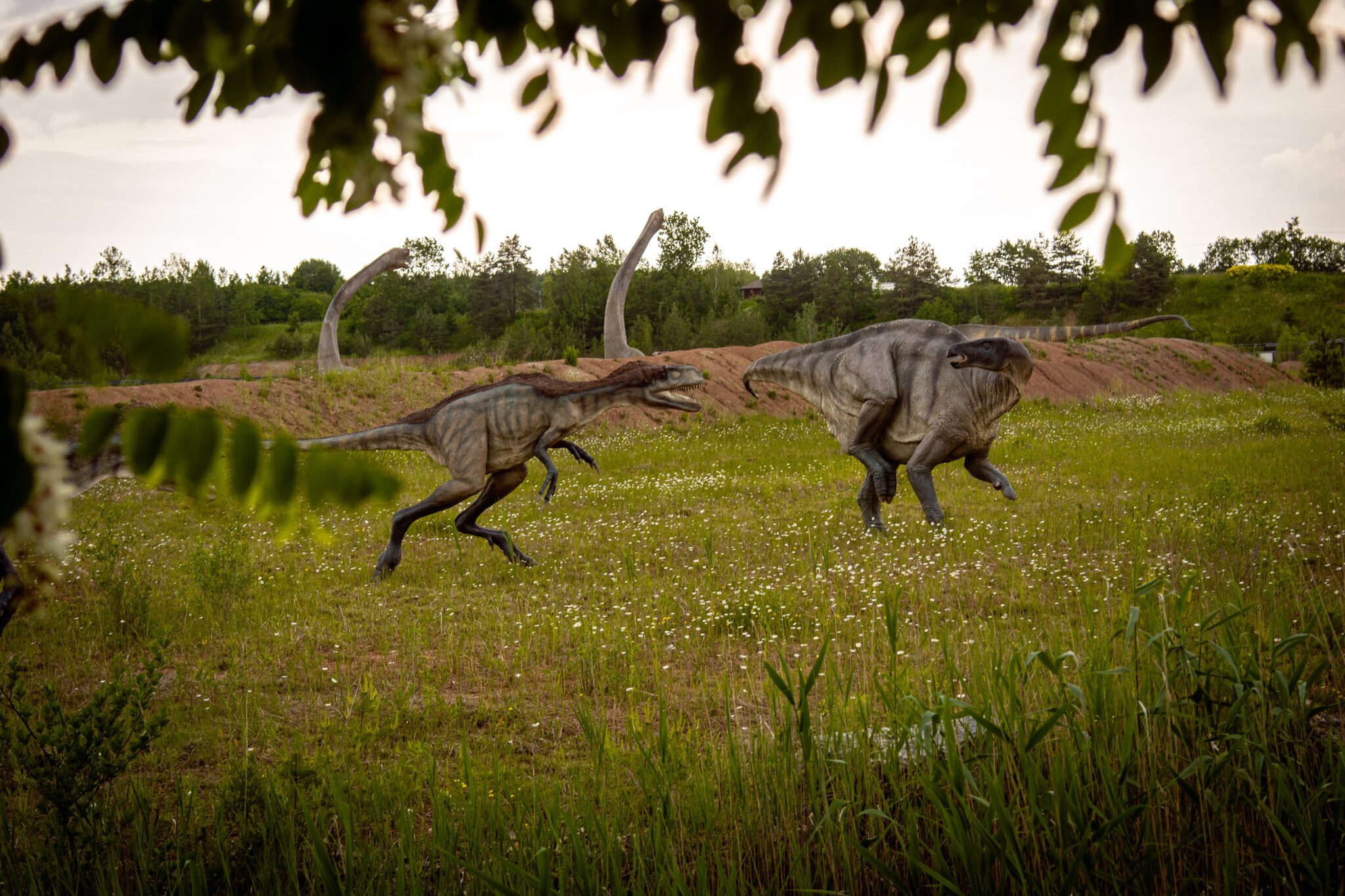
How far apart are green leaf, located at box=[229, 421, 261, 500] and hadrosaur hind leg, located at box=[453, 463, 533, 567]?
22.1 feet

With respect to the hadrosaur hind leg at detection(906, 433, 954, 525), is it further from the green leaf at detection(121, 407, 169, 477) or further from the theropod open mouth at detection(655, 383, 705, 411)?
the green leaf at detection(121, 407, 169, 477)

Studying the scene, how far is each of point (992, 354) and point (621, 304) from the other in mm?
15414

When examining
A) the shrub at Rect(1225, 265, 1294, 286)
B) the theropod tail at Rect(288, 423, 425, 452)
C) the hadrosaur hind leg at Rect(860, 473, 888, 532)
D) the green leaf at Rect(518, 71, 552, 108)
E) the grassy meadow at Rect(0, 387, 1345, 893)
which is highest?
the shrub at Rect(1225, 265, 1294, 286)

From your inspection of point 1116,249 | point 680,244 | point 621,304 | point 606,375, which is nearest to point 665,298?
point 680,244

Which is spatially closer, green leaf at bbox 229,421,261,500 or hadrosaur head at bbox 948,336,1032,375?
green leaf at bbox 229,421,261,500

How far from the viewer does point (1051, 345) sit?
29.4 m

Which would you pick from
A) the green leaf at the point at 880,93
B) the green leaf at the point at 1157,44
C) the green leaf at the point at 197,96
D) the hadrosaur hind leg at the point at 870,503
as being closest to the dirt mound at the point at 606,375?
the hadrosaur hind leg at the point at 870,503

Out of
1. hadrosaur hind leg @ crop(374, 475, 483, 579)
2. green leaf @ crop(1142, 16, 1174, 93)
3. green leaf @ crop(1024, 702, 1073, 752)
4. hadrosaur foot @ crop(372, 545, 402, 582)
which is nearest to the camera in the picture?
green leaf @ crop(1142, 16, 1174, 93)

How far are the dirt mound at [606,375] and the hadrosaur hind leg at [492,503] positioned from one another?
3.69 metres

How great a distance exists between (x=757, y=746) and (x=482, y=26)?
2.52 metres

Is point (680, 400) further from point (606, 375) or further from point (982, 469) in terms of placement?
point (606, 375)

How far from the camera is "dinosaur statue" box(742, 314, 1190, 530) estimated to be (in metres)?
8.17

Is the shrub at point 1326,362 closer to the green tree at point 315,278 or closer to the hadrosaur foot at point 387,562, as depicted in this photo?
the hadrosaur foot at point 387,562

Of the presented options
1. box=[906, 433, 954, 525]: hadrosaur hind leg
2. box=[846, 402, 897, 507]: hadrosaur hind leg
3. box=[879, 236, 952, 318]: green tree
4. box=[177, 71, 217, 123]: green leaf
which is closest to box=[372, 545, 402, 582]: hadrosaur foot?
box=[846, 402, 897, 507]: hadrosaur hind leg
